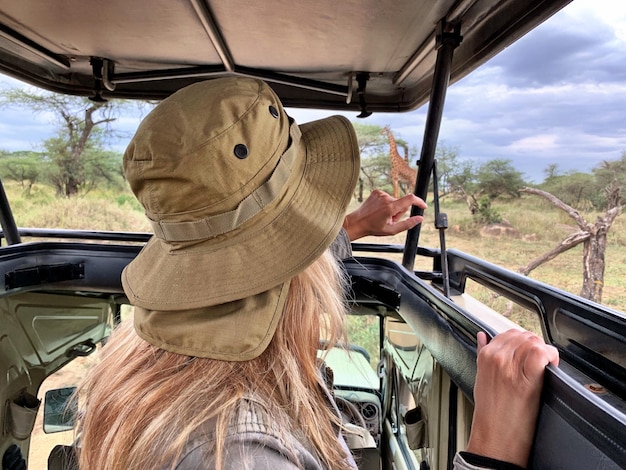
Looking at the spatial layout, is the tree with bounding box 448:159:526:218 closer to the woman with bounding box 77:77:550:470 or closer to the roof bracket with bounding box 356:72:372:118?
the roof bracket with bounding box 356:72:372:118

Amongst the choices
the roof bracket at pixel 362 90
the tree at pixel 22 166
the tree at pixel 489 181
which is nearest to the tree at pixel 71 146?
the tree at pixel 22 166

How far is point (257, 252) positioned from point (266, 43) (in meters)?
1.05

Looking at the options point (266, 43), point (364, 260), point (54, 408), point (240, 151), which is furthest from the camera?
point (54, 408)

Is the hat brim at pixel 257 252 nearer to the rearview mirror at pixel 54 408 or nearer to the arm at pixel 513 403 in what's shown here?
the arm at pixel 513 403

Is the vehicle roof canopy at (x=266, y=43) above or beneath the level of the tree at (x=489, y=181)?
above

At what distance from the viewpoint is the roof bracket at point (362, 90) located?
71.2 inches

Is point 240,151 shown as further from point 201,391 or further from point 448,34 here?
point 448,34

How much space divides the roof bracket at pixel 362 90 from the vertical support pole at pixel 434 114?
0.39 metres

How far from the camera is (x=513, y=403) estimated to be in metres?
0.65

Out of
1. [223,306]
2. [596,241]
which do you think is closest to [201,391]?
[223,306]

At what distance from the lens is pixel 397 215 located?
1.54m

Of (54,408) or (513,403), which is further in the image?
(54,408)

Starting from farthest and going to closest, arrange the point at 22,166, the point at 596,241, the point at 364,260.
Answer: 1. the point at 22,166
2. the point at 596,241
3. the point at 364,260

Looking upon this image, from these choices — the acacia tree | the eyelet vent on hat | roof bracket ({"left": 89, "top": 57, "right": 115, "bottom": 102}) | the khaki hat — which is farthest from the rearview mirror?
the acacia tree
